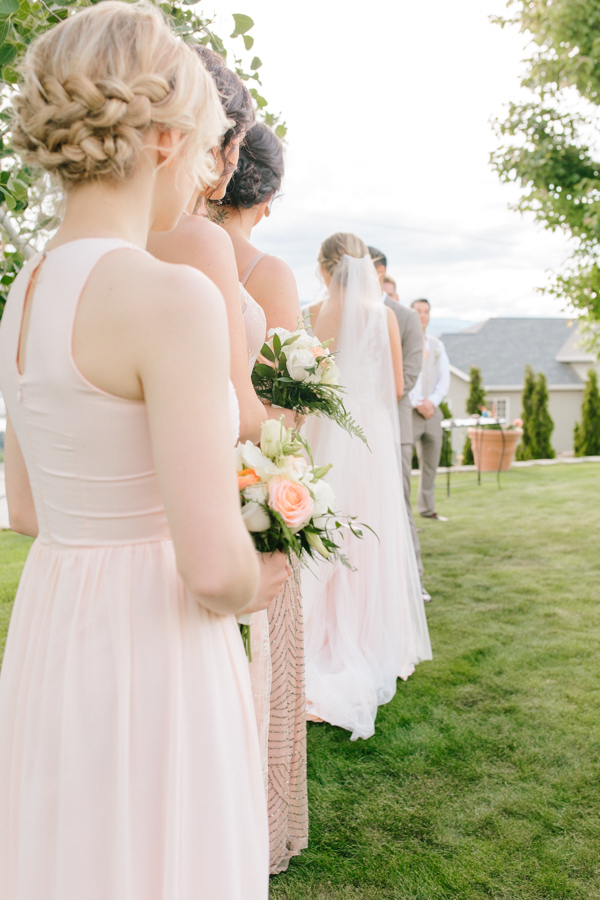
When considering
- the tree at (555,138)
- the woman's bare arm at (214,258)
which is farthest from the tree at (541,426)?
the woman's bare arm at (214,258)

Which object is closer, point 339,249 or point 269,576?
point 269,576

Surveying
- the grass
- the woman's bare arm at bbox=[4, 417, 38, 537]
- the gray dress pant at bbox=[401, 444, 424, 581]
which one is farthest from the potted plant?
the woman's bare arm at bbox=[4, 417, 38, 537]

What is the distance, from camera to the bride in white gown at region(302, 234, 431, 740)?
397 cm

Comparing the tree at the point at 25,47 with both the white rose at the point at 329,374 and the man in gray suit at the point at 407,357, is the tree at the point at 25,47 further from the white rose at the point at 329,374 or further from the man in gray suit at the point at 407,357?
the man in gray suit at the point at 407,357

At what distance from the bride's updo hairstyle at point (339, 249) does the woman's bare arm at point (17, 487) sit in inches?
126

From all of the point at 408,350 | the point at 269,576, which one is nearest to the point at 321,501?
the point at 269,576

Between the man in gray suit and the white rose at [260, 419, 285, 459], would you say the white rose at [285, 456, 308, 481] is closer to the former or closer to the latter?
the white rose at [260, 419, 285, 459]

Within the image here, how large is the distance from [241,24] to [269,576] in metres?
1.84

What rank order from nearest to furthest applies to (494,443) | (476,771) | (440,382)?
(476,771) < (440,382) < (494,443)

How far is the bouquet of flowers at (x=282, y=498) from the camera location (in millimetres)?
1375

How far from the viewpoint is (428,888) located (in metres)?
2.32

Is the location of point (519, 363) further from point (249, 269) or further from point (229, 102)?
point (229, 102)

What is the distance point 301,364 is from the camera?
230cm

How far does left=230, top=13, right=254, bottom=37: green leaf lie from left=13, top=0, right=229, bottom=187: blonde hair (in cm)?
129
